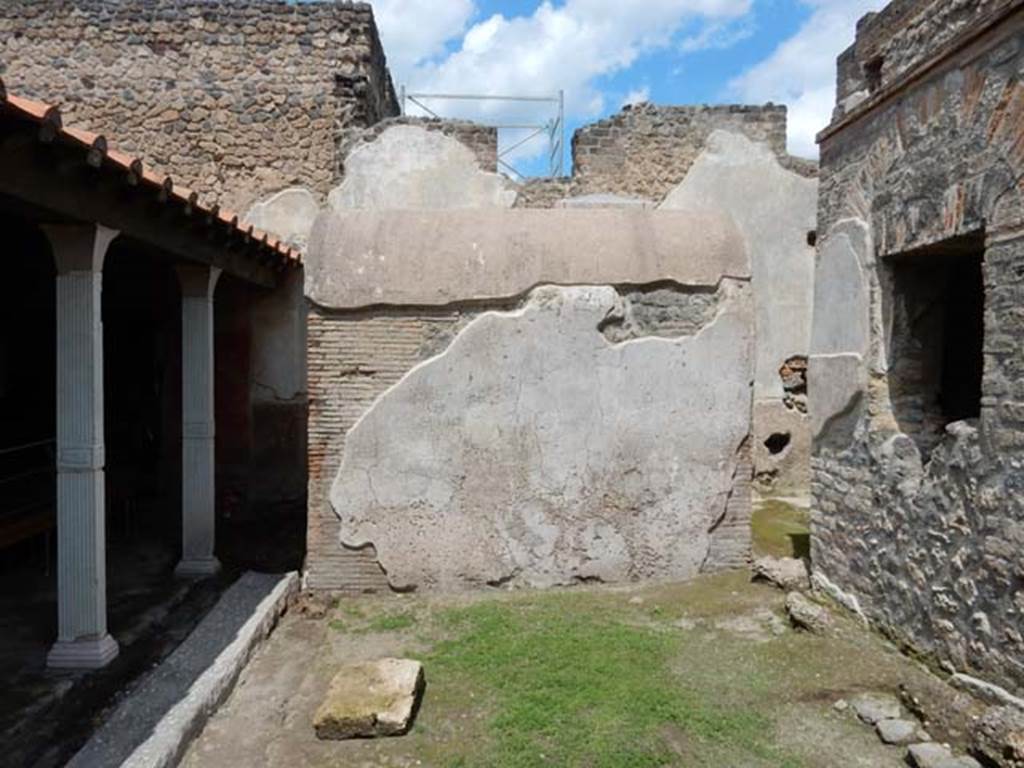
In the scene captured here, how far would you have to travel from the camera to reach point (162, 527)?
730cm

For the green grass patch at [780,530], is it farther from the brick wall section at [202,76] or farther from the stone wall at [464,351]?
the brick wall section at [202,76]

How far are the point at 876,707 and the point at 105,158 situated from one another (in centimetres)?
451

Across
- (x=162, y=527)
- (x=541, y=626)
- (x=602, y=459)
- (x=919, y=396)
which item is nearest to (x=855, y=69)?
(x=919, y=396)

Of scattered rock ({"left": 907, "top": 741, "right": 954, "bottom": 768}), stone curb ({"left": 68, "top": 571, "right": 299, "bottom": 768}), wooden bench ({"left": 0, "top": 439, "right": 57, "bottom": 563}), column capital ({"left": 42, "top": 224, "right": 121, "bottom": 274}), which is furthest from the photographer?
wooden bench ({"left": 0, "top": 439, "right": 57, "bottom": 563})

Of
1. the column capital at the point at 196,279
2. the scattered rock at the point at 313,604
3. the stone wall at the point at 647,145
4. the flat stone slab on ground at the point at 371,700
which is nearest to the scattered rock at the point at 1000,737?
the flat stone slab on ground at the point at 371,700

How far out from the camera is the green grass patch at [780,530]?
257 inches

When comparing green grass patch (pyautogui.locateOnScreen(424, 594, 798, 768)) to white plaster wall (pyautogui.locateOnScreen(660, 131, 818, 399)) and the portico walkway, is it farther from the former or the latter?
white plaster wall (pyautogui.locateOnScreen(660, 131, 818, 399))

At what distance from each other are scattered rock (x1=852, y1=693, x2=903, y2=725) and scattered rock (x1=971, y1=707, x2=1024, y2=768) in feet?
1.30

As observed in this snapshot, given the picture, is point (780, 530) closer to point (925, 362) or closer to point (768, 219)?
point (925, 362)

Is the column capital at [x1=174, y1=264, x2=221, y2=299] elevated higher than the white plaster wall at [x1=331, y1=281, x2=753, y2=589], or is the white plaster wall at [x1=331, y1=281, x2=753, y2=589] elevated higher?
the column capital at [x1=174, y1=264, x2=221, y2=299]

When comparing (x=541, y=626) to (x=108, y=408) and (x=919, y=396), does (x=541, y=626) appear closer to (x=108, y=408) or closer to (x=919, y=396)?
(x=919, y=396)

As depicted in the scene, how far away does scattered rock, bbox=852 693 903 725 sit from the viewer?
3.59m

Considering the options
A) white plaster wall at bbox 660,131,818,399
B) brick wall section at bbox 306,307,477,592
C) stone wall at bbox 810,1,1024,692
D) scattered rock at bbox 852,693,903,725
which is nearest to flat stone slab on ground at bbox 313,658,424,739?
brick wall section at bbox 306,307,477,592

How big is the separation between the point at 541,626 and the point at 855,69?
13.7 ft
